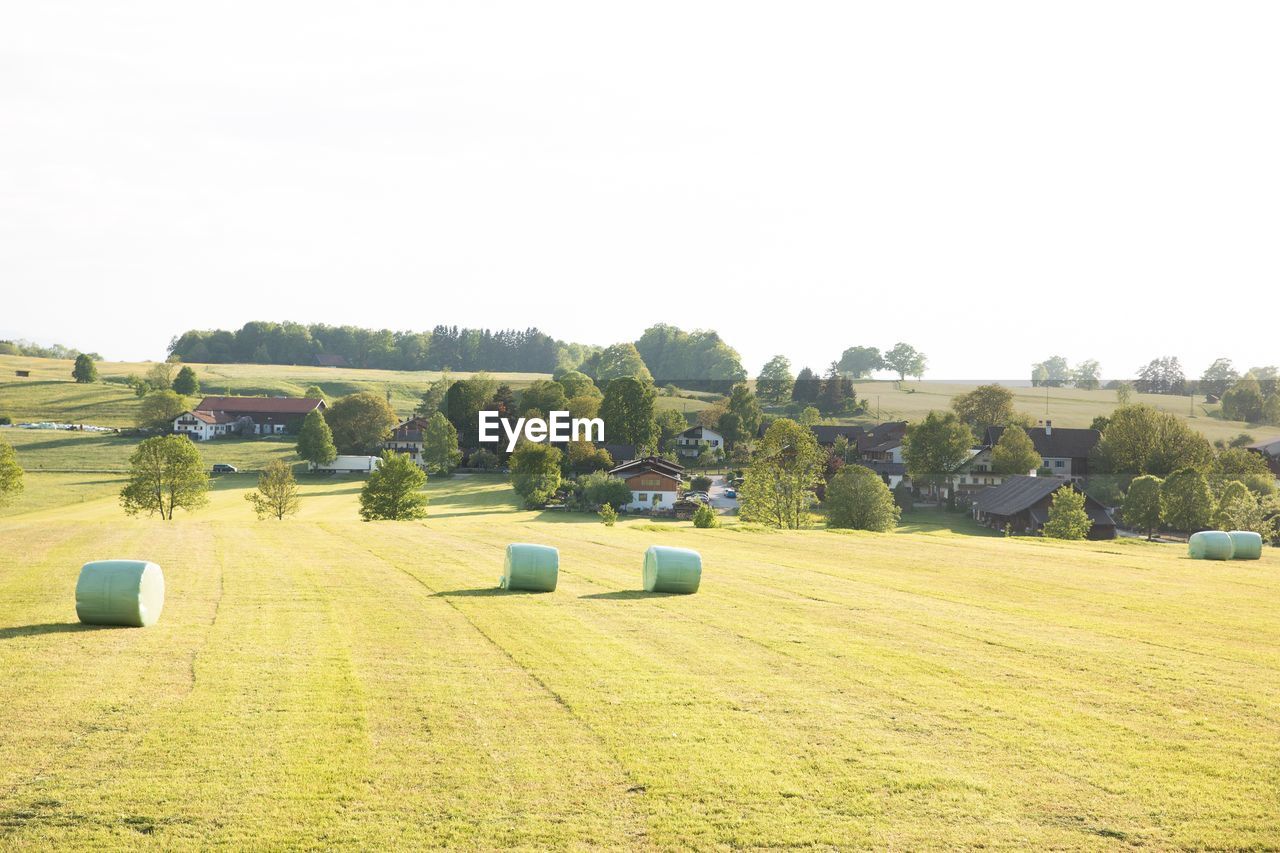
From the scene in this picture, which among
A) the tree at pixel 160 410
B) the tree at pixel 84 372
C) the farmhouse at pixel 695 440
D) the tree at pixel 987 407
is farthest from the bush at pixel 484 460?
the tree at pixel 84 372

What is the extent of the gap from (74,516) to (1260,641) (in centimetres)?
7672

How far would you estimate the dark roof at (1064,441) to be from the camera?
106 m

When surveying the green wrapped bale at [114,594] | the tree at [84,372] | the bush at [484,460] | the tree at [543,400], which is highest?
the tree at [84,372]

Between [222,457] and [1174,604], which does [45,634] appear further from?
[222,457]

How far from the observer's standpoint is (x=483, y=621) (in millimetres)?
22250

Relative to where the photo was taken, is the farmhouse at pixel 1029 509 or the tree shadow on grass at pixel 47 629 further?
the farmhouse at pixel 1029 509

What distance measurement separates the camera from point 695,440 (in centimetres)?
13150

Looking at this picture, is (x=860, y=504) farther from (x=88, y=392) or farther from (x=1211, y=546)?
(x=88, y=392)

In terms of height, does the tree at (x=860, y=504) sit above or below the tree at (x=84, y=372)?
below

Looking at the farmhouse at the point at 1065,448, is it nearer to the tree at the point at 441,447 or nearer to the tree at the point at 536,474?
the tree at the point at 536,474

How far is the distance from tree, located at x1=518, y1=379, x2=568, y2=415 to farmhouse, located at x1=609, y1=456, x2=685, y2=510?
26924 mm

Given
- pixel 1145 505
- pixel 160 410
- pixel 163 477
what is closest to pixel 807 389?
pixel 1145 505

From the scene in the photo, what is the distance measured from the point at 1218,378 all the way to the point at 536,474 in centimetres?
12037

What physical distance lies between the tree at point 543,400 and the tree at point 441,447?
10.7 metres
